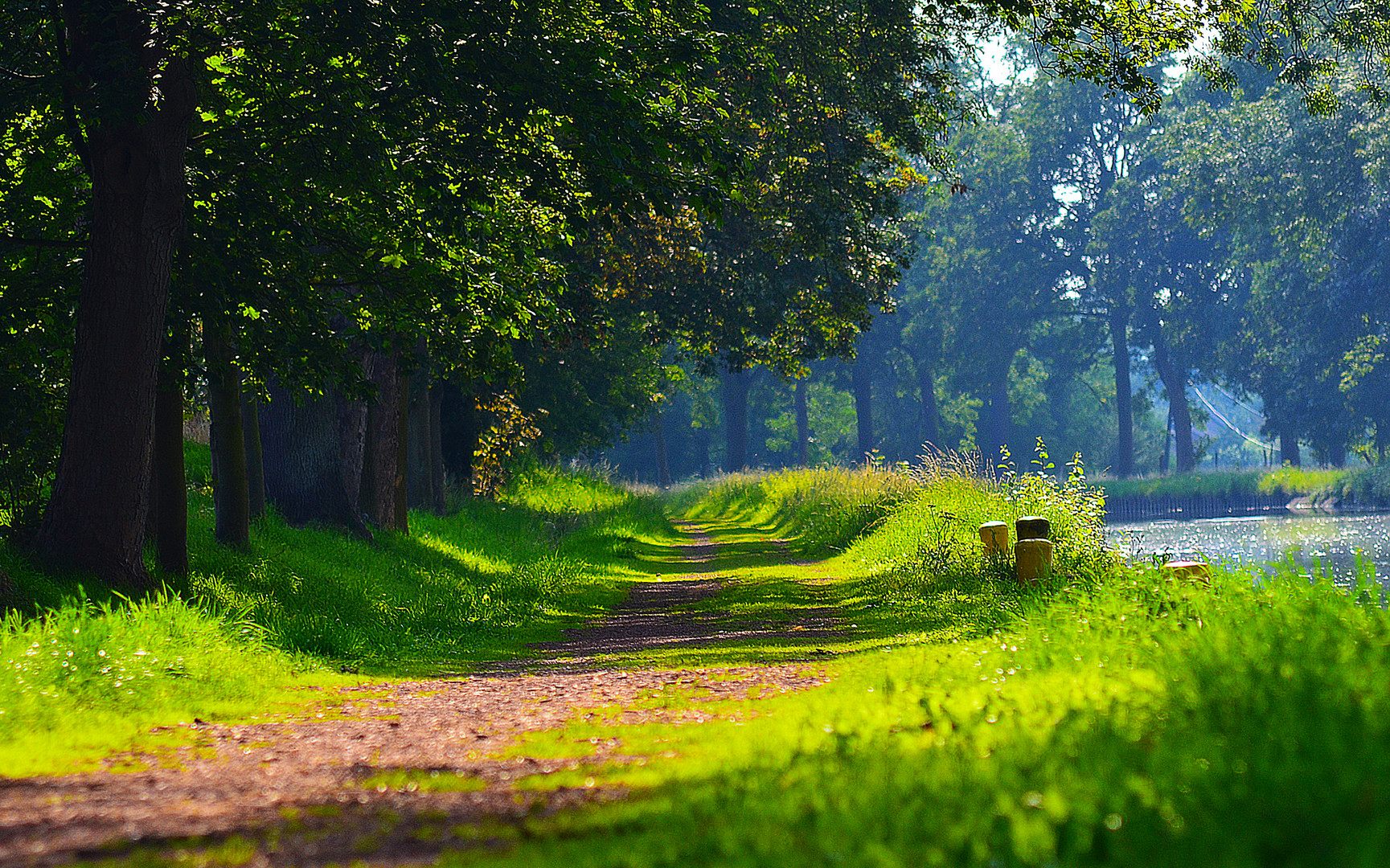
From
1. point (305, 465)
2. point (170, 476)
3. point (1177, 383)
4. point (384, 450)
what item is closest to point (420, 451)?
point (384, 450)

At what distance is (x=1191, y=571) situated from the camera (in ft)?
29.9

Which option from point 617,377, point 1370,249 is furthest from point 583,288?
point 1370,249

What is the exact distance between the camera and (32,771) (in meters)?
5.04

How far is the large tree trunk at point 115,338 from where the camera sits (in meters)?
9.10

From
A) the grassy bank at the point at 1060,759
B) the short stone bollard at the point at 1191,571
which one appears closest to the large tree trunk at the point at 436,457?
the short stone bollard at the point at 1191,571

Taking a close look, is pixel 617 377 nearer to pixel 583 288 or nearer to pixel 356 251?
pixel 583 288

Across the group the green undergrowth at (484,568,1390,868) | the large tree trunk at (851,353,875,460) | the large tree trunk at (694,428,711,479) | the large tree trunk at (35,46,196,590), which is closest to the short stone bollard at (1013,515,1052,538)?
the green undergrowth at (484,568,1390,868)

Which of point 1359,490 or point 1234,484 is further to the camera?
point 1234,484

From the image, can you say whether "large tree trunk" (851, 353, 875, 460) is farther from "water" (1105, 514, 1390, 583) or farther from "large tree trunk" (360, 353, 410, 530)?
"large tree trunk" (360, 353, 410, 530)

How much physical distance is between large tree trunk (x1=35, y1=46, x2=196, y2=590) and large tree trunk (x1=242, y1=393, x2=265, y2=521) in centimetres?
406

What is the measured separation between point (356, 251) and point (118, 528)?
3.68m

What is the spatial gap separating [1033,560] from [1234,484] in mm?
41155

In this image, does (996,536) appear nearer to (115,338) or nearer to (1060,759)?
(115,338)

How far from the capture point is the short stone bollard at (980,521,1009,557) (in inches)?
479
